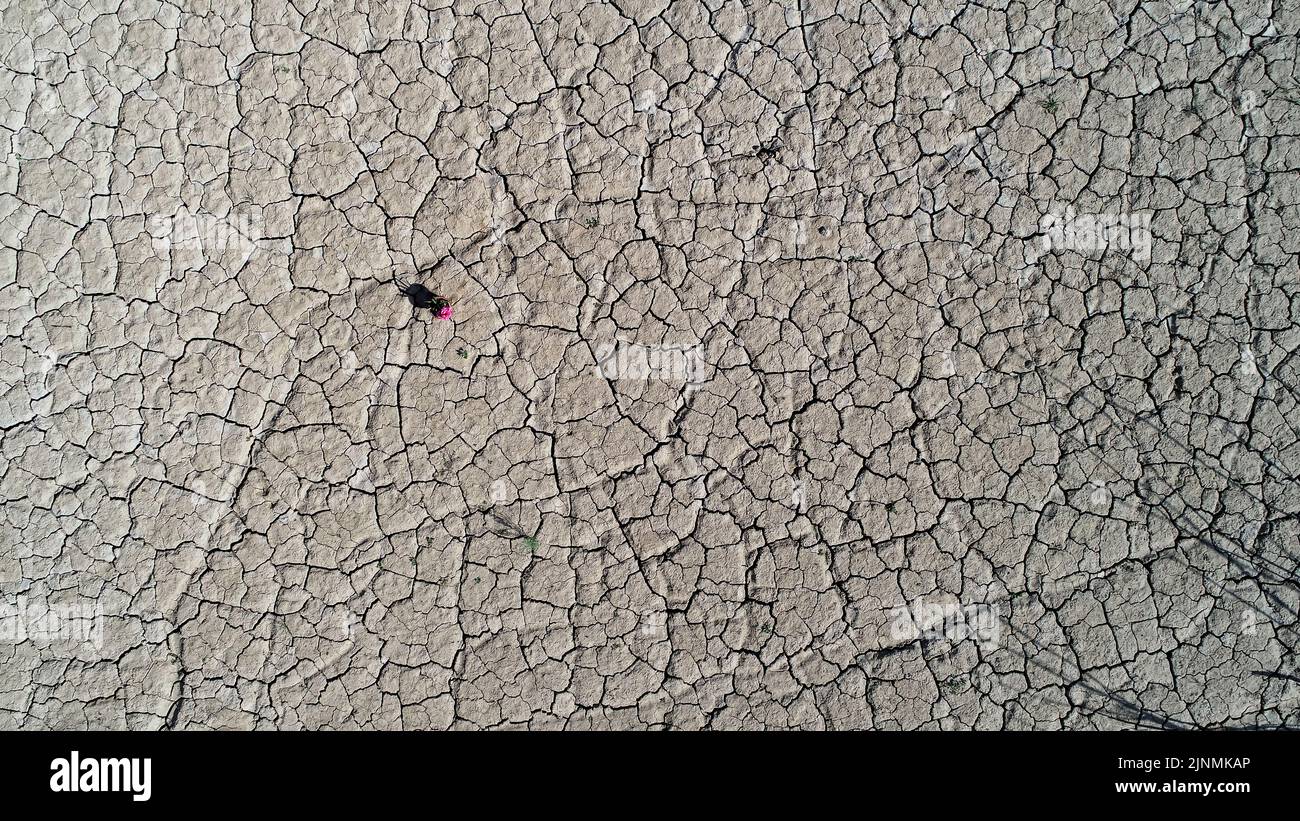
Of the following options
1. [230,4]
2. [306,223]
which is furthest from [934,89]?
[230,4]

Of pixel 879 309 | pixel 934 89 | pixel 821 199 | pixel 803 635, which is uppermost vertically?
pixel 934 89

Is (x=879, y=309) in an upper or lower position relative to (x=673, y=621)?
upper

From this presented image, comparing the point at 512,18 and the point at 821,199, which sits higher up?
the point at 512,18

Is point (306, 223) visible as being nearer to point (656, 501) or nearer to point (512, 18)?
point (512, 18)

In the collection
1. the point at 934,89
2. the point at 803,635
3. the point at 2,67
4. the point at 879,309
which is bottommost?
the point at 803,635

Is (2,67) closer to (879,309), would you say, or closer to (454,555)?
(454,555)

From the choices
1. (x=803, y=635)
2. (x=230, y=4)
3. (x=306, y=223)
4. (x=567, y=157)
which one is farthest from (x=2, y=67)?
(x=803, y=635)
